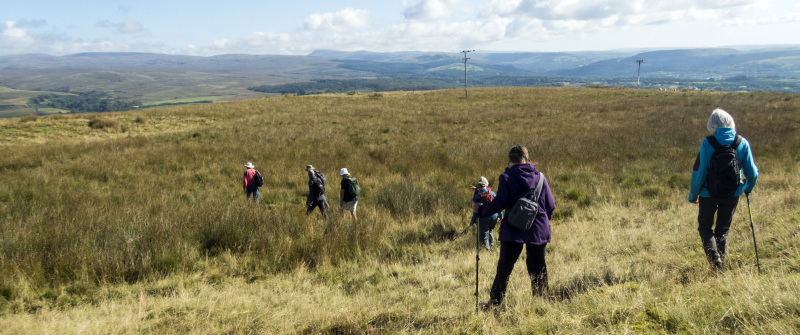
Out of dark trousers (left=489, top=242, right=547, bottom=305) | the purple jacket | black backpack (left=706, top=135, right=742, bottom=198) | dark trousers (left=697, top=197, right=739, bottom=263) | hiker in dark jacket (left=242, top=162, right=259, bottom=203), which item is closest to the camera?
the purple jacket

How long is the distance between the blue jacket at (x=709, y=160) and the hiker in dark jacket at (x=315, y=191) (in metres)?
6.02

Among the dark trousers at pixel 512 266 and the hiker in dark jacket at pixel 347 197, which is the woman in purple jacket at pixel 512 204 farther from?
the hiker in dark jacket at pixel 347 197

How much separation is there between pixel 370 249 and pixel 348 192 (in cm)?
187

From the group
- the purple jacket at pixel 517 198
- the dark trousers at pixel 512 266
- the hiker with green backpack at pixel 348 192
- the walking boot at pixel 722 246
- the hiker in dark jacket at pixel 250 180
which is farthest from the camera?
the hiker in dark jacket at pixel 250 180

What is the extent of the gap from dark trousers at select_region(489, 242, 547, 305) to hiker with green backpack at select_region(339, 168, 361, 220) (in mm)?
4363

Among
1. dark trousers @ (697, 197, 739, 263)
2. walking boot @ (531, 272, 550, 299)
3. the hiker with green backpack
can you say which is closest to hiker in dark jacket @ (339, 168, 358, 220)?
the hiker with green backpack

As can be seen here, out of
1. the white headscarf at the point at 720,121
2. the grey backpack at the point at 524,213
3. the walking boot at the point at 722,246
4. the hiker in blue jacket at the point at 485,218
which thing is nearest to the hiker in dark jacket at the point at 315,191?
the hiker in blue jacket at the point at 485,218

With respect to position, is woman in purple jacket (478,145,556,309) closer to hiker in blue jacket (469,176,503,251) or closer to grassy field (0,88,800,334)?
grassy field (0,88,800,334)

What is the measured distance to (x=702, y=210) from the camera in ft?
13.0

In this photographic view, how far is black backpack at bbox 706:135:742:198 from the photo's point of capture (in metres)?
3.64

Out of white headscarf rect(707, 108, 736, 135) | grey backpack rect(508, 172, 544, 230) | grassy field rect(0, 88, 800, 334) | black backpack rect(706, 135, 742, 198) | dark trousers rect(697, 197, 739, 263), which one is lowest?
grassy field rect(0, 88, 800, 334)

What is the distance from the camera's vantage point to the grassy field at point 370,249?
3387 millimetres

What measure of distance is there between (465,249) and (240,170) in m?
9.32

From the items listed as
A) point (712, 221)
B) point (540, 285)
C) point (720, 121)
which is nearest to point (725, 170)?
point (720, 121)
